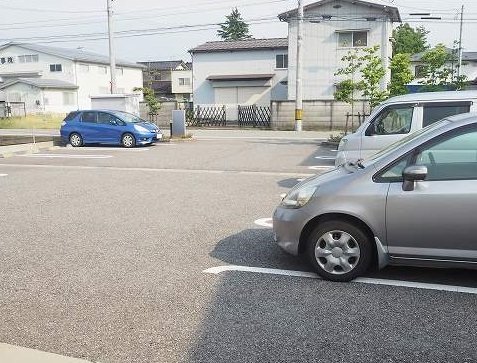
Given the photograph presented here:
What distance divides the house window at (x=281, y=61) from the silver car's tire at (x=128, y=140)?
→ 21.9m

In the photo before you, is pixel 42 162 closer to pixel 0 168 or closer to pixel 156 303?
pixel 0 168

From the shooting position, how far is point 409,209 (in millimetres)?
3916

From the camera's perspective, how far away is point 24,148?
1672 cm

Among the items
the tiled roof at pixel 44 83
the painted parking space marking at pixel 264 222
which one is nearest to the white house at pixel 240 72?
the tiled roof at pixel 44 83

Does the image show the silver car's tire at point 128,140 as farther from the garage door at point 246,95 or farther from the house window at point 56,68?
the house window at point 56,68

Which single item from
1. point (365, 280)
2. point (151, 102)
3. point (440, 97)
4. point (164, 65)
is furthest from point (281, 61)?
point (164, 65)

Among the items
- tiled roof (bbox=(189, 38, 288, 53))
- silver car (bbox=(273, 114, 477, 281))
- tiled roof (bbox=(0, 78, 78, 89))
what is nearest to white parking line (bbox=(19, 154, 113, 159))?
silver car (bbox=(273, 114, 477, 281))

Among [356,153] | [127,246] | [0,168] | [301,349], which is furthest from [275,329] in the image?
[0,168]

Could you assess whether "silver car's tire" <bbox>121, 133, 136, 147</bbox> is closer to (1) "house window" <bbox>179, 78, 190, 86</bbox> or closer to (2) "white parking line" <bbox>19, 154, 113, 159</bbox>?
(2) "white parking line" <bbox>19, 154, 113, 159</bbox>

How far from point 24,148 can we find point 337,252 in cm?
1528

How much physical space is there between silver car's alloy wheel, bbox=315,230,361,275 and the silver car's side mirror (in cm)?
66

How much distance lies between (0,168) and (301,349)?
11804 mm

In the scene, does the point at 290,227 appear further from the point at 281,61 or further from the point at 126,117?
the point at 281,61

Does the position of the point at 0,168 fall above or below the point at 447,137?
below
